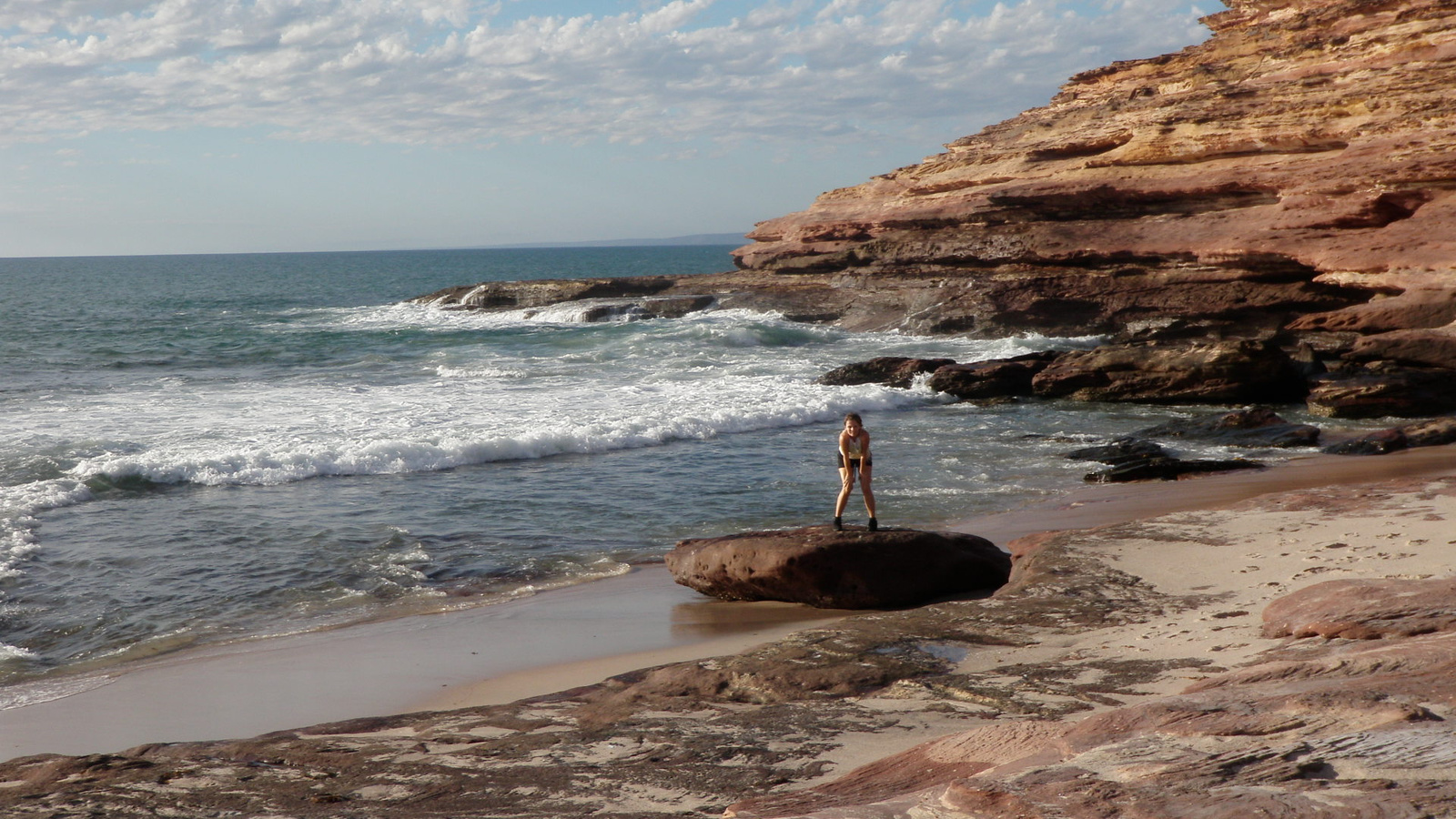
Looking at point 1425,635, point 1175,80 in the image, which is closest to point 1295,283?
point 1175,80

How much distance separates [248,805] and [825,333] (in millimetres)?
27650

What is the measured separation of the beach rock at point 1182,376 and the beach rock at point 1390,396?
1478mm

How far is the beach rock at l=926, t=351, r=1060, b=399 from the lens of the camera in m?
20.1

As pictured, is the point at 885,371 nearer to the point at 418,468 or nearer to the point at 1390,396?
the point at 1390,396

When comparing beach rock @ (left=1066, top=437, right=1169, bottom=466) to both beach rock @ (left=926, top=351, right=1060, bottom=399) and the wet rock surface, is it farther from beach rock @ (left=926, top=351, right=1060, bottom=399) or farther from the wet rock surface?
the wet rock surface

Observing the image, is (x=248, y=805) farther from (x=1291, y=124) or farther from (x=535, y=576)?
(x=1291, y=124)

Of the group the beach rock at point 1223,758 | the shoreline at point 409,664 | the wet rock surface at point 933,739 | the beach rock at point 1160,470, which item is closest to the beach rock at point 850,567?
the shoreline at point 409,664

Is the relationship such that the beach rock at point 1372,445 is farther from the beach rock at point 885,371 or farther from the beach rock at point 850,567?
the beach rock at point 885,371

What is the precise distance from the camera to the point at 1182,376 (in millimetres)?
18812

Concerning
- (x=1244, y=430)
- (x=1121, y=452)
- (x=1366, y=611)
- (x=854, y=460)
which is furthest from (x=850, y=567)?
(x=1244, y=430)

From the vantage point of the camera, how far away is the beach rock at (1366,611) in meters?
5.00

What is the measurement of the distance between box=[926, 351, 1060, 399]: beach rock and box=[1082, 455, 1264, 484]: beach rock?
6.97 meters

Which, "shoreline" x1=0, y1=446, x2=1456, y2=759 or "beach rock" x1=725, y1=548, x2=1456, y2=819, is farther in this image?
"shoreline" x1=0, y1=446, x2=1456, y2=759

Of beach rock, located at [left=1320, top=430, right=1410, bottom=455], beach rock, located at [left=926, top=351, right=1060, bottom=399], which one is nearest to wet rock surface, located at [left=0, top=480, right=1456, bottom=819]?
beach rock, located at [left=1320, top=430, right=1410, bottom=455]
